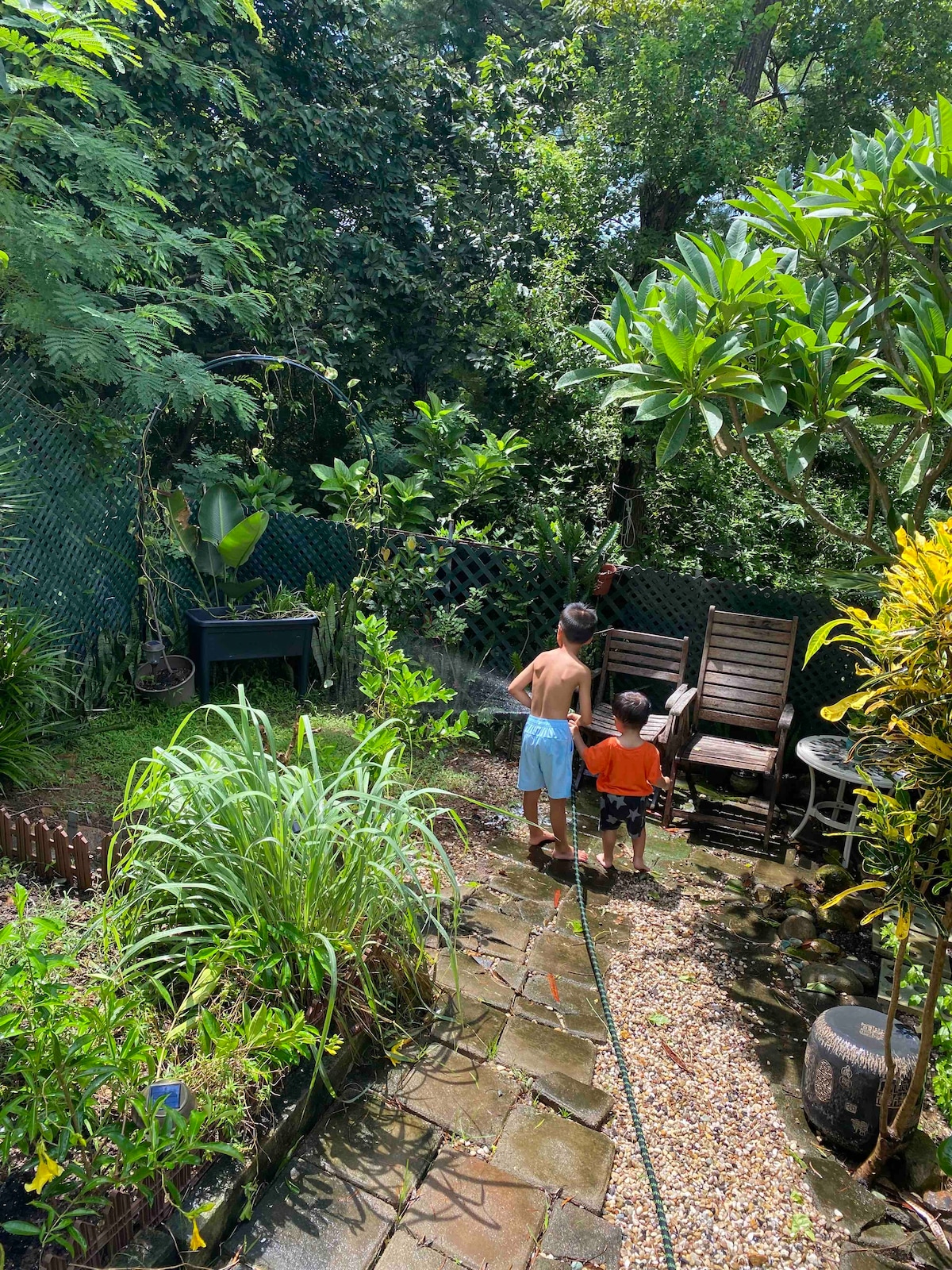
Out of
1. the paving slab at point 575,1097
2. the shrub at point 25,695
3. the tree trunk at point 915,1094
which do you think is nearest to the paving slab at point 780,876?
the tree trunk at point 915,1094

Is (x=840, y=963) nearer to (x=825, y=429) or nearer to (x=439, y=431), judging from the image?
(x=825, y=429)

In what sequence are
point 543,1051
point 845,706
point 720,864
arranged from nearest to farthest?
point 845,706, point 543,1051, point 720,864

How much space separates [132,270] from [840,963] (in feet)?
20.1

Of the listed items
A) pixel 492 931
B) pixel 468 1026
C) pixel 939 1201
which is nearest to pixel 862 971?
pixel 939 1201

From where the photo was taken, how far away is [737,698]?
5367mm

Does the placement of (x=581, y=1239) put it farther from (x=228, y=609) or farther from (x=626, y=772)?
(x=228, y=609)

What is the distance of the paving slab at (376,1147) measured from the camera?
85.5 inches

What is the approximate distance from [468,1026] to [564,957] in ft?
2.16

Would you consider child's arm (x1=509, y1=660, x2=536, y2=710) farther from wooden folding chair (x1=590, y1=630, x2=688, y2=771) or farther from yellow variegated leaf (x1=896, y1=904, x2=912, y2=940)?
yellow variegated leaf (x1=896, y1=904, x2=912, y2=940)

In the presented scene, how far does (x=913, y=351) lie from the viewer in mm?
2984

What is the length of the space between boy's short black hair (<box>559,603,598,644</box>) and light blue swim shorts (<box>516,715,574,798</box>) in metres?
0.41

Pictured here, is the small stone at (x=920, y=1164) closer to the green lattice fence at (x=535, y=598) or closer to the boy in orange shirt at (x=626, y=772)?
the boy in orange shirt at (x=626, y=772)

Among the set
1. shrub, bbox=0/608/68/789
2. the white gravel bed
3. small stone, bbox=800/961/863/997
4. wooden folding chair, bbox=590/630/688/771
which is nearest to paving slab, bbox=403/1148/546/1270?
the white gravel bed

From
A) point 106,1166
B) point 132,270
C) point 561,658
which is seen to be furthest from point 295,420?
point 106,1166
